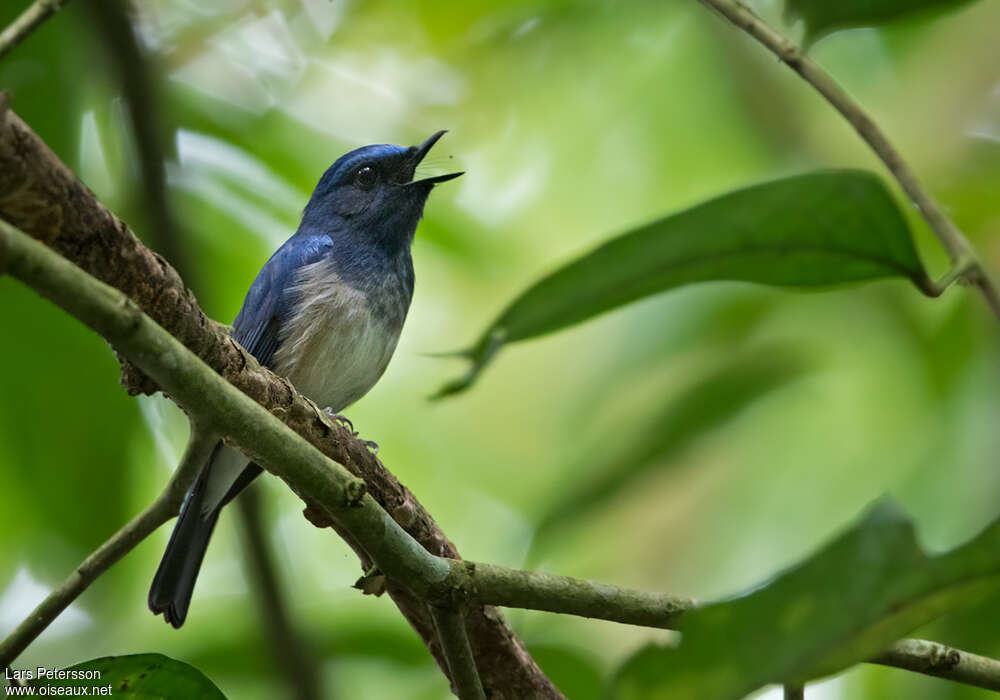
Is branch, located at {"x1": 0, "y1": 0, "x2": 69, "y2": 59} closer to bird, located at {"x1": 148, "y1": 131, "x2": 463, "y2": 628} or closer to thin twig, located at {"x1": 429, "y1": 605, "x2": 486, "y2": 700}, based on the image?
thin twig, located at {"x1": 429, "y1": 605, "x2": 486, "y2": 700}

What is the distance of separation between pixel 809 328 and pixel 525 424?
5.88 ft

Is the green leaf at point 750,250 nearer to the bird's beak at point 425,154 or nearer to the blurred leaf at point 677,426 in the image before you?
the blurred leaf at point 677,426

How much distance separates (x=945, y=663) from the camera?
1911 mm

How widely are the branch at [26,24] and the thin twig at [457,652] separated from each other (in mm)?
1166

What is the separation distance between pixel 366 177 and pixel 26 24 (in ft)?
11.3

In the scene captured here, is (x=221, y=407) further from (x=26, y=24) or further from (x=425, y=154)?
(x=425, y=154)

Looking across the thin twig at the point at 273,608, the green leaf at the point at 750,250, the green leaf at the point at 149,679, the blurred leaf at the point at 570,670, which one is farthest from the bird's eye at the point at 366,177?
the green leaf at the point at 149,679

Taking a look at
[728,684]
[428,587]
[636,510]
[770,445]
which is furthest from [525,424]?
[728,684]

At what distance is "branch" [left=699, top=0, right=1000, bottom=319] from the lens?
1.66m

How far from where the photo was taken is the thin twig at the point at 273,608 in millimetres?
3598

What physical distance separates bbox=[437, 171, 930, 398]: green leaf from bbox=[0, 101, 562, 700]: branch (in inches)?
19.6

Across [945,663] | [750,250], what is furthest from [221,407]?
[945,663]

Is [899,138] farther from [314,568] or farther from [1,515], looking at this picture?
[1,515]

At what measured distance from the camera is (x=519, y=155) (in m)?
5.88
